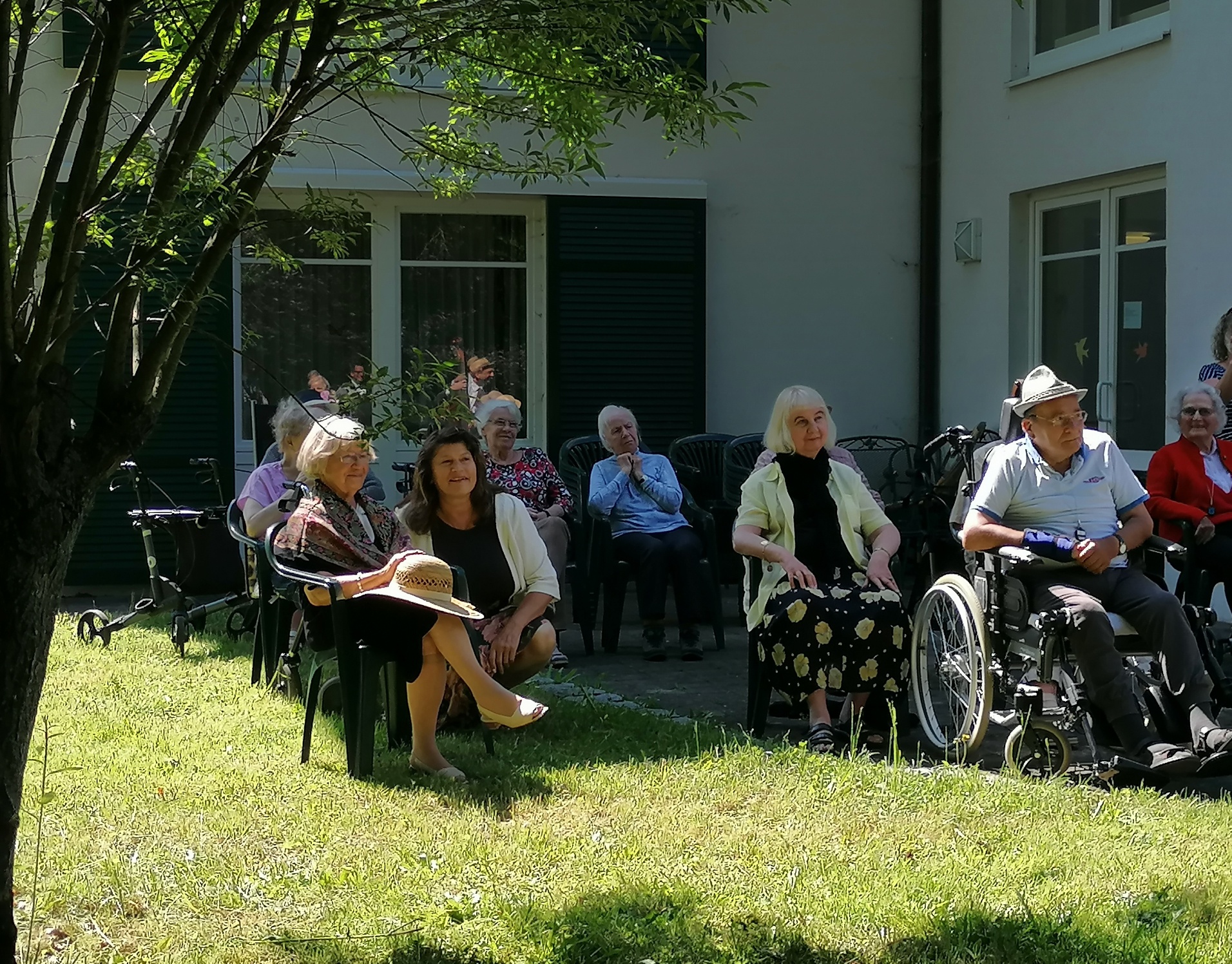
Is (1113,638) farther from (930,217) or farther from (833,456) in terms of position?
(930,217)

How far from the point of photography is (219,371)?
9984 millimetres

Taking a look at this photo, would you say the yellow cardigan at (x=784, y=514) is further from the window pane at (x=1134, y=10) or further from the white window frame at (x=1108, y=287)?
the window pane at (x=1134, y=10)

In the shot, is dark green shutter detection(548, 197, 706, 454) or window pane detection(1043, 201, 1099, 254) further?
dark green shutter detection(548, 197, 706, 454)

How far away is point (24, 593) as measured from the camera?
2896mm

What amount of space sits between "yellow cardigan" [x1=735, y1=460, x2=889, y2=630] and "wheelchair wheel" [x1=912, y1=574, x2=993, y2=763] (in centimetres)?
39

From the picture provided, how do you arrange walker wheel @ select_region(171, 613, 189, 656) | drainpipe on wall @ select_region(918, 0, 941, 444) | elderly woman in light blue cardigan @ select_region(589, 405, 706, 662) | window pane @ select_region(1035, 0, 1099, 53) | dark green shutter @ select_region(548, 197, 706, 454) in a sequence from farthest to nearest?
drainpipe on wall @ select_region(918, 0, 941, 444) < dark green shutter @ select_region(548, 197, 706, 454) < window pane @ select_region(1035, 0, 1099, 53) < elderly woman in light blue cardigan @ select_region(589, 405, 706, 662) < walker wheel @ select_region(171, 613, 189, 656)

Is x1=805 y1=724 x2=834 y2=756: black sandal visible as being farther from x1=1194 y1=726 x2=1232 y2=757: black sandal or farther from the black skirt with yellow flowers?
x1=1194 y1=726 x2=1232 y2=757: black sandal

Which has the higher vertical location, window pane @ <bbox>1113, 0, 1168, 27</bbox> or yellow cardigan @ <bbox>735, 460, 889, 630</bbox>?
window pane @ <bbox>1113, 0, 1168, 27</bbox>

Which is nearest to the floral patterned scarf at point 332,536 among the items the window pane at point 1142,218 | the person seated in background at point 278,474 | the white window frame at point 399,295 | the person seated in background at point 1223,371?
the person seated in background at point 278,474

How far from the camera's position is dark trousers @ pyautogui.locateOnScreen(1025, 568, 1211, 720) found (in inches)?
199

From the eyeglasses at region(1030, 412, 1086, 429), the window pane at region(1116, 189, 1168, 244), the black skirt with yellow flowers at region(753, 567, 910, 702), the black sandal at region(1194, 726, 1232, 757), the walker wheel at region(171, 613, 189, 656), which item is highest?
the window pane at region(1116, 189, 1168, 244)

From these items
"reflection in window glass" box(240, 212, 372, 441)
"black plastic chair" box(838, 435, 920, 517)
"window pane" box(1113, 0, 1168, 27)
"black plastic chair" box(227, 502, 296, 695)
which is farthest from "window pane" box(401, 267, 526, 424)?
"window pane" box(1113, 0, 1168, 27)

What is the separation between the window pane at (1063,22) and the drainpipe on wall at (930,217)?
0.97 meters

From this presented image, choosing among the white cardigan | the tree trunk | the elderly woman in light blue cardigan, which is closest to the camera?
the tree trunk
